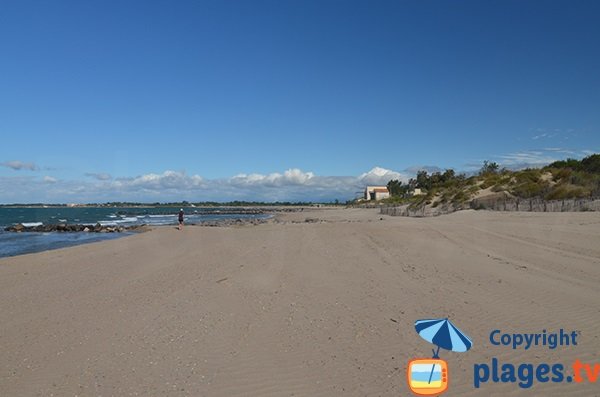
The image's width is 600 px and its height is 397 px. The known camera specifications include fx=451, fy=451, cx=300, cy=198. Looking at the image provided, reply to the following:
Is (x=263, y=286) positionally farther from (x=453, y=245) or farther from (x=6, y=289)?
(x=453, y=245)

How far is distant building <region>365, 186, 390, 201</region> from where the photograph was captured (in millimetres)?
140512

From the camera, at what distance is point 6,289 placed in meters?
10.9

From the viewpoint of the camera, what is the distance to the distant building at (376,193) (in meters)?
141

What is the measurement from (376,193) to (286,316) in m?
141

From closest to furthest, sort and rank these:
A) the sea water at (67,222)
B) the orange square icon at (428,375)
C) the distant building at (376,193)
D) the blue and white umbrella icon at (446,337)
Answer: the orange square icon at (428,375) < the blue and white umbrella icon at (446,337) < the sea water at (67,222) < the distant building at (376,193)

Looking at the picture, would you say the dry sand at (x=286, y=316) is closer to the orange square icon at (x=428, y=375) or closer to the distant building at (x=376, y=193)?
the orange square icon at (x=428, y=375)

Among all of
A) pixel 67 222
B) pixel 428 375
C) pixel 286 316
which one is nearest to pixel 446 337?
pixel 428 375

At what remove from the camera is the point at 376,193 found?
146 m

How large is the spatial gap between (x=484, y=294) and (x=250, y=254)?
26.4 ft

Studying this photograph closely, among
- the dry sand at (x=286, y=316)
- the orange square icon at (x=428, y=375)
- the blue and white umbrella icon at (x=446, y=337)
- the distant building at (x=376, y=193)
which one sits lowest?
the dry sand at (x=286, y=316)

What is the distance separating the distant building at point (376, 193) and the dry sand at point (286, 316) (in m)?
126

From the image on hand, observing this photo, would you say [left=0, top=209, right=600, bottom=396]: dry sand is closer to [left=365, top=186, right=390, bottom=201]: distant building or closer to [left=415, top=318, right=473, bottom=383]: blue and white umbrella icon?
[left=415, top=318, right=473, bottom=383]: blue and white umbrella icon

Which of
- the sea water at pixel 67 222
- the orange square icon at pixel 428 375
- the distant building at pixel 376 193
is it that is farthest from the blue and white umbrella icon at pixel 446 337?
the distant building at pixel 376 193

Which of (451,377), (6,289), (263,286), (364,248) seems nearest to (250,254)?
(364,248)
